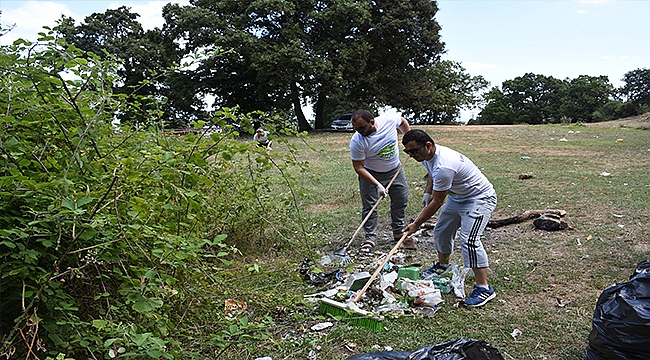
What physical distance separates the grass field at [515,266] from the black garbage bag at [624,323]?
350 mm

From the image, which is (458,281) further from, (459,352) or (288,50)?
(288,50)

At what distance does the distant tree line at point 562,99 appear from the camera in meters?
36.1

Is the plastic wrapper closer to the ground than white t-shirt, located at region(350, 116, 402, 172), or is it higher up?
closer to the ground

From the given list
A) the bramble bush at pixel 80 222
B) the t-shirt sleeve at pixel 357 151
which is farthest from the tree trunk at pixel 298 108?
the bramble bush at pixel 80 222

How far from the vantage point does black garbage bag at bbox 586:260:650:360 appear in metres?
2.25

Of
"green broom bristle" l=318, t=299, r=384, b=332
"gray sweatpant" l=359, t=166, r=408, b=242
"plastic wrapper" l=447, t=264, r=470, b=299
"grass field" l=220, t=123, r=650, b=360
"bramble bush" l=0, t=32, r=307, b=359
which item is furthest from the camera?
"gray sweatpant" l=359, t=166, r=408, b=242

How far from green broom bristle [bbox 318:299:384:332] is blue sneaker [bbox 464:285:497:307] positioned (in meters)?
0.76

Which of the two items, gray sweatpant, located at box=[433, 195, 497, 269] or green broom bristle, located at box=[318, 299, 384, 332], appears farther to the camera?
gray sweatpant, located at box=[433, 195, 497, 269]

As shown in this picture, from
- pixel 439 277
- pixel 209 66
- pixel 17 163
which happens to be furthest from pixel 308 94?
pixel 17 163

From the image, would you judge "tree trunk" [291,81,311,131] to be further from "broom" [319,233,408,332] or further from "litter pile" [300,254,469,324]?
"broom" [319,233,408,332]

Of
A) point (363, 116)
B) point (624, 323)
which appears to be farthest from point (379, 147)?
point (624, 323)

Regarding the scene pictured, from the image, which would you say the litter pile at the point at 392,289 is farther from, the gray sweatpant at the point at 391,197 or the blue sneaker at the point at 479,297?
the gray sweatpant at the point at 391,197

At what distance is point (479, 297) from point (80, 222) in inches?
110

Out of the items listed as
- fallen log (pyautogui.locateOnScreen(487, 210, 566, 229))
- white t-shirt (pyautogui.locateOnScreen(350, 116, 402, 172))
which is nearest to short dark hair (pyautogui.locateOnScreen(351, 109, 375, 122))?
white t-shirt (pyautogui.locateOnScreen(350, 116, 402, 172))
